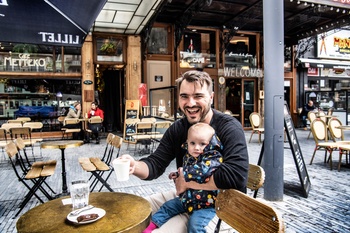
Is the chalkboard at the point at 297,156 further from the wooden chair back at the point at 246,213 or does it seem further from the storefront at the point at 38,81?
the storefront at the point at 38,81

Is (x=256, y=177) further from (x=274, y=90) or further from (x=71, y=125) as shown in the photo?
(x=71, y=125)

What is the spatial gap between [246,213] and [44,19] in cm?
233

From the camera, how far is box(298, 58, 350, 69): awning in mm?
14781

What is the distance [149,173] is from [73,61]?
34.3 feet

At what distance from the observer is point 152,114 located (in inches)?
398

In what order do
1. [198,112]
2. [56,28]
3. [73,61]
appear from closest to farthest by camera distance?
[198,112], [56,28], [73,61]

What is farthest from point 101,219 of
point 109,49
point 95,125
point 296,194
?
point 109,49

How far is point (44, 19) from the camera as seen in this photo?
2.53 m

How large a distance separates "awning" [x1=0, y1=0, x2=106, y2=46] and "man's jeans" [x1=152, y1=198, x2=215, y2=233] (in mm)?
1813

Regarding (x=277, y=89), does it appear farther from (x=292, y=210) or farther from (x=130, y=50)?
(x=130, y=50)

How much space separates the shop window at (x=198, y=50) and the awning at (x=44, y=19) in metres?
10.0

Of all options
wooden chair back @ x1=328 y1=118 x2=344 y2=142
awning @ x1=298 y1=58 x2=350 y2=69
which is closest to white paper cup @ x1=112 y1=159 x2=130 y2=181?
wooden chair back @ x1=328 y1=118 x2=344 y2=142

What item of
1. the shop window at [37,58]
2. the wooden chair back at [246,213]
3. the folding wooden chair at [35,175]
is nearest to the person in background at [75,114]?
the shop window at [37,58]

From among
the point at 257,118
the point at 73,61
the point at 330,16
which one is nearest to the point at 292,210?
the point at 257,118
